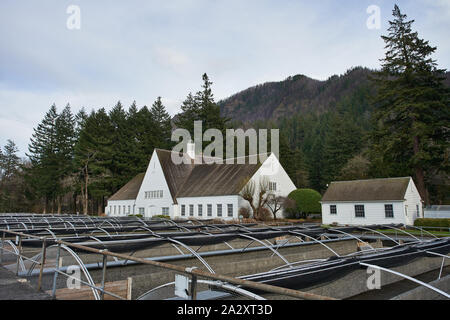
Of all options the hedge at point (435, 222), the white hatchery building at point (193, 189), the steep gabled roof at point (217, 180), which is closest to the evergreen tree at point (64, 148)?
the white hatchery building at point (193, 189)

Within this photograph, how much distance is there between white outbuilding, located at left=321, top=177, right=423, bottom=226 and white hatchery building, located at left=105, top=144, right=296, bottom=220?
803 cm

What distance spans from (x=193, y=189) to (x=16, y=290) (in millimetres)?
35447

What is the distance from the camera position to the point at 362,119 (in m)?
95.8

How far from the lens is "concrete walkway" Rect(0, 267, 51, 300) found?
6336 millimetres

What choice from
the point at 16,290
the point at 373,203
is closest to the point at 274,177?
the point at 373,203

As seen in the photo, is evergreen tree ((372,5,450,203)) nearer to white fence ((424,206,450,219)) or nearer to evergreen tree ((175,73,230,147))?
white fence ((424,206,450,219))

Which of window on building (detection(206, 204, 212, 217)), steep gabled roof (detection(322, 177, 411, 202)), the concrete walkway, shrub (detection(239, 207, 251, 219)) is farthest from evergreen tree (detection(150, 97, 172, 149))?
the concrete walkway

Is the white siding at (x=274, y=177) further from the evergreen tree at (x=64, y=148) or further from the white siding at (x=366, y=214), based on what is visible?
the evergreen tree at (x=64, y=148)

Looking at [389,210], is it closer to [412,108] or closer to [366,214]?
[366,214]

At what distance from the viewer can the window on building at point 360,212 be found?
101 feet

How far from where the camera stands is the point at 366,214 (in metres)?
30.4

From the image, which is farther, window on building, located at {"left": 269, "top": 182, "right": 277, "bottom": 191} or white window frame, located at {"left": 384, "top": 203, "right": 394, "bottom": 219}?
window on building, located at {"left": 269, "top": 182, "right": 277, "bottom": 191}
